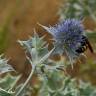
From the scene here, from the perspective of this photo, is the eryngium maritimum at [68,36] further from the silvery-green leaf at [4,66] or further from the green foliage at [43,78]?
the silvery-green leaf at [4,66]

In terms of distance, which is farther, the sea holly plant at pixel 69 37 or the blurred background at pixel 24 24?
the blurred background at pixel 24 24

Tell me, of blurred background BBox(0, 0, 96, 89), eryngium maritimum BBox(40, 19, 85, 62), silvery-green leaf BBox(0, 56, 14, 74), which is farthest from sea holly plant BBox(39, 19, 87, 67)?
blurred background BBox(0, 0, 96, 89)

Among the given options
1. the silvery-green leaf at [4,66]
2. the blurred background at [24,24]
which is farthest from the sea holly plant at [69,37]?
the blurred background at [24,24]

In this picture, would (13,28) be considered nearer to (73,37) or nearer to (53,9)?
(53,9)

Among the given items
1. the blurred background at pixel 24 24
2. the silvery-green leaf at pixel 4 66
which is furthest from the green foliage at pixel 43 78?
the blurred background at pixel 24 24

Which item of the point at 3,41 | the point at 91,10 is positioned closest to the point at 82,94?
the point at 91,10

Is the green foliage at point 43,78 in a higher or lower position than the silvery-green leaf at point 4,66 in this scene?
lower

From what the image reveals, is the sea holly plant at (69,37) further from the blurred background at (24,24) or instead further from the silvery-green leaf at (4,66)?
the blurred background at (24,24)

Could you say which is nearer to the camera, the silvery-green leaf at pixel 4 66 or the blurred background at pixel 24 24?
the silvery-green leaf at pixel 4 66
